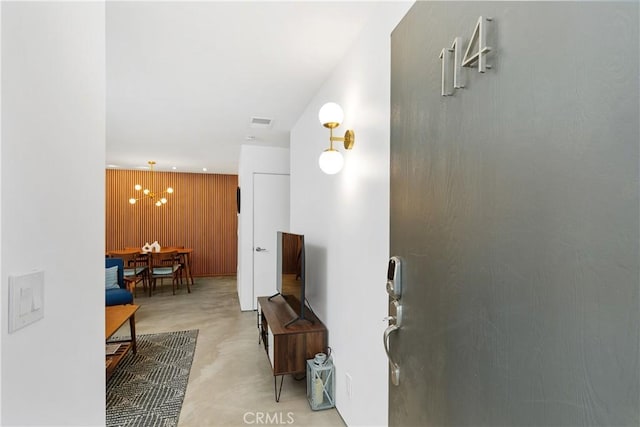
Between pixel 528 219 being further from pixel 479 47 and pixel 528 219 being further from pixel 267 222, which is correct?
pixel 267 222

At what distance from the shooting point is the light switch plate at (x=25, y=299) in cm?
64

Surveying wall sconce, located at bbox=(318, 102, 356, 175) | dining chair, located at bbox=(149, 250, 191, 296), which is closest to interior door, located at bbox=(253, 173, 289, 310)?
dining chair, located at bbox=(149, 250, 191, 296)

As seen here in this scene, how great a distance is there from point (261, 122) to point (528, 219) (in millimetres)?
3331

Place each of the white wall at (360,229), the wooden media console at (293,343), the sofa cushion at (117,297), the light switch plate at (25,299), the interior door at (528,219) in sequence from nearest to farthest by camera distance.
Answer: the interior door at (528,219)
the light switch plate at (25,299)
the white wall at (360,229)
the wooden media console at (293,343)
the sofa cushion at (117,297)

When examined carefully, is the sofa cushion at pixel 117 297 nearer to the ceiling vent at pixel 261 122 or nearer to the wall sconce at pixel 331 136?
the ceiling vent at pixel 261 122

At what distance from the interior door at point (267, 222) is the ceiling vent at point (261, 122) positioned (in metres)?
1.19

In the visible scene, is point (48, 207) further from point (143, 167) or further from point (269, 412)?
point (143, 167)

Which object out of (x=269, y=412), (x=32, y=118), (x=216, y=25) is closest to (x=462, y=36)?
(x=32, y=118)

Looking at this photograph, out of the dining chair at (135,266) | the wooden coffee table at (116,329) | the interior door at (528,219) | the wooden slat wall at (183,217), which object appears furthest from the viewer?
the wooden slat wall at (183,217)

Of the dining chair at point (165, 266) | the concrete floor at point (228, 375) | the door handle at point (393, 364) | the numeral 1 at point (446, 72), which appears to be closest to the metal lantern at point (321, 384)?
the concrete floor at point (228, 375)

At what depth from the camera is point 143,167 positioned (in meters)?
6.71

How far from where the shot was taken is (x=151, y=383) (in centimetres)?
264

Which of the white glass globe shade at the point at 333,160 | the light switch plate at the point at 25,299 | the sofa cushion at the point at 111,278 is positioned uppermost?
the white glass globe shade at the point at 333,160

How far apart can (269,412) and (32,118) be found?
88.4 inches
